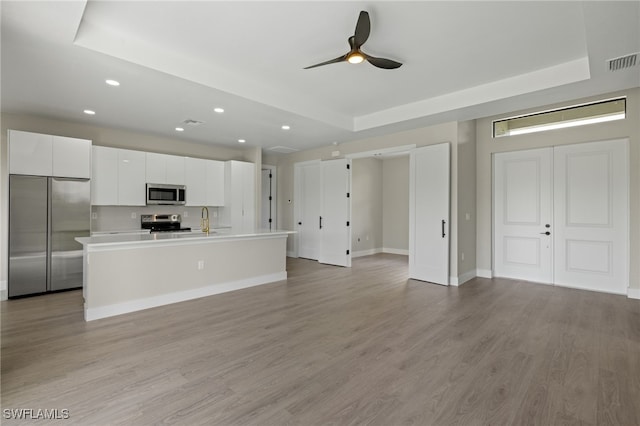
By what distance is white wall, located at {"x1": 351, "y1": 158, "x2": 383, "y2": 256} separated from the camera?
8500mm

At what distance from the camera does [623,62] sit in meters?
3.17

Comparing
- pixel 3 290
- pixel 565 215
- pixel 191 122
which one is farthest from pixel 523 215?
pixel 3 290

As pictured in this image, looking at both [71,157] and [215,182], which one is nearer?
[71,157]

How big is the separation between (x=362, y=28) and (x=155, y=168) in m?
4.89

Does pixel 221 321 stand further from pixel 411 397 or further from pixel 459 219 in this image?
pixel 459 219

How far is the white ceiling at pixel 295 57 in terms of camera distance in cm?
262

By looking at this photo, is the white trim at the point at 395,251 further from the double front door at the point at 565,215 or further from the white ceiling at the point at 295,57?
the white ceiling at the point at 295,57

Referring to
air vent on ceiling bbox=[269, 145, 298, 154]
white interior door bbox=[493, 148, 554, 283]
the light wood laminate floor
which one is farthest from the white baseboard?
air vent on ceiling bbox=[269, 145, 298, 154]

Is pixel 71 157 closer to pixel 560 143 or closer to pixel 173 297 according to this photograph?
pixel 173 297

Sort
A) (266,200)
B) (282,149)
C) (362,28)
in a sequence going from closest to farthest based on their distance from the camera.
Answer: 1. (362,28)
2. (282,149)
3. (266,200)

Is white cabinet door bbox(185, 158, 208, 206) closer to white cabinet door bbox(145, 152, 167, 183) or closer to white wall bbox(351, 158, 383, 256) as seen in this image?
white cabinet door bbox(145, 152, 167, 183)

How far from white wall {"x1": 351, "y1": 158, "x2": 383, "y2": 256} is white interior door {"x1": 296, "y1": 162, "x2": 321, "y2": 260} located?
1.20m

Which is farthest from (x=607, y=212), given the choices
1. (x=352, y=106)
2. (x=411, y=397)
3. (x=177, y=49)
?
(x=177, y=49)

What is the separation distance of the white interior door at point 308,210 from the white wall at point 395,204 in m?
2.68
